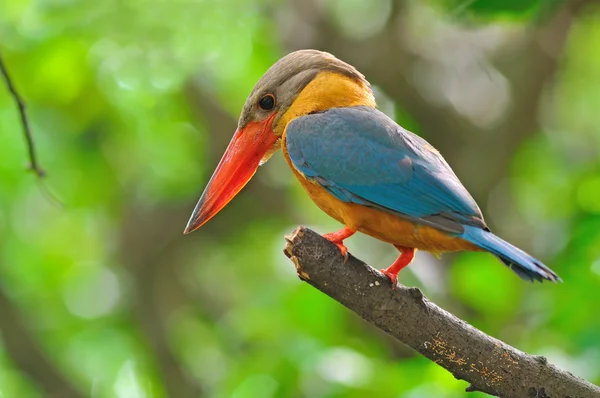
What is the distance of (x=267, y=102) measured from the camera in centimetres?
400

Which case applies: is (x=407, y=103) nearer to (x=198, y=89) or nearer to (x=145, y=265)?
(x=198, y=89)

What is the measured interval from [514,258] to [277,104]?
1502 millimetres

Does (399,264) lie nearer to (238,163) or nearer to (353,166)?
(353,166)

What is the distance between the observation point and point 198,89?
25.6ft

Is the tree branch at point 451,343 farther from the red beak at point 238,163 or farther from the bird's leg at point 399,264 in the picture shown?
the red beak at point 238,163

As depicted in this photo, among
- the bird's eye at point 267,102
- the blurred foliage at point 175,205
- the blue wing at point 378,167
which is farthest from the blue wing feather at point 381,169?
the blurred foliage at point 175,205

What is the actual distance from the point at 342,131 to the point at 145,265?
187 inches

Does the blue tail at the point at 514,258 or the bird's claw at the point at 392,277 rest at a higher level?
the blue tail at the point at 514,258

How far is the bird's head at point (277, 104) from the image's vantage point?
389 cm

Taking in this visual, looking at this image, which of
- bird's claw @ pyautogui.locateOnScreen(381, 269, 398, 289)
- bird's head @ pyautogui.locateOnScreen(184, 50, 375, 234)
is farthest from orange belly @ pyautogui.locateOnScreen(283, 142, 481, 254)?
bird's head @ pyautogui.locateOnScreen(184, 50, 375, 234)

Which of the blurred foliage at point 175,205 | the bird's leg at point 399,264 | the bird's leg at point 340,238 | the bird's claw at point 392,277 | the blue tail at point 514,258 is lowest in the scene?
the blurred foliage at point 175,205

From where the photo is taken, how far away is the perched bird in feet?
10.6

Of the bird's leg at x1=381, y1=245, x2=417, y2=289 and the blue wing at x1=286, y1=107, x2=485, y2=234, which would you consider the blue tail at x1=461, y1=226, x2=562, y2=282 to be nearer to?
the blue wing at x1=286, y1=107, x2=485, y2=234

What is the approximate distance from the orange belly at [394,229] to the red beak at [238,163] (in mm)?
632
